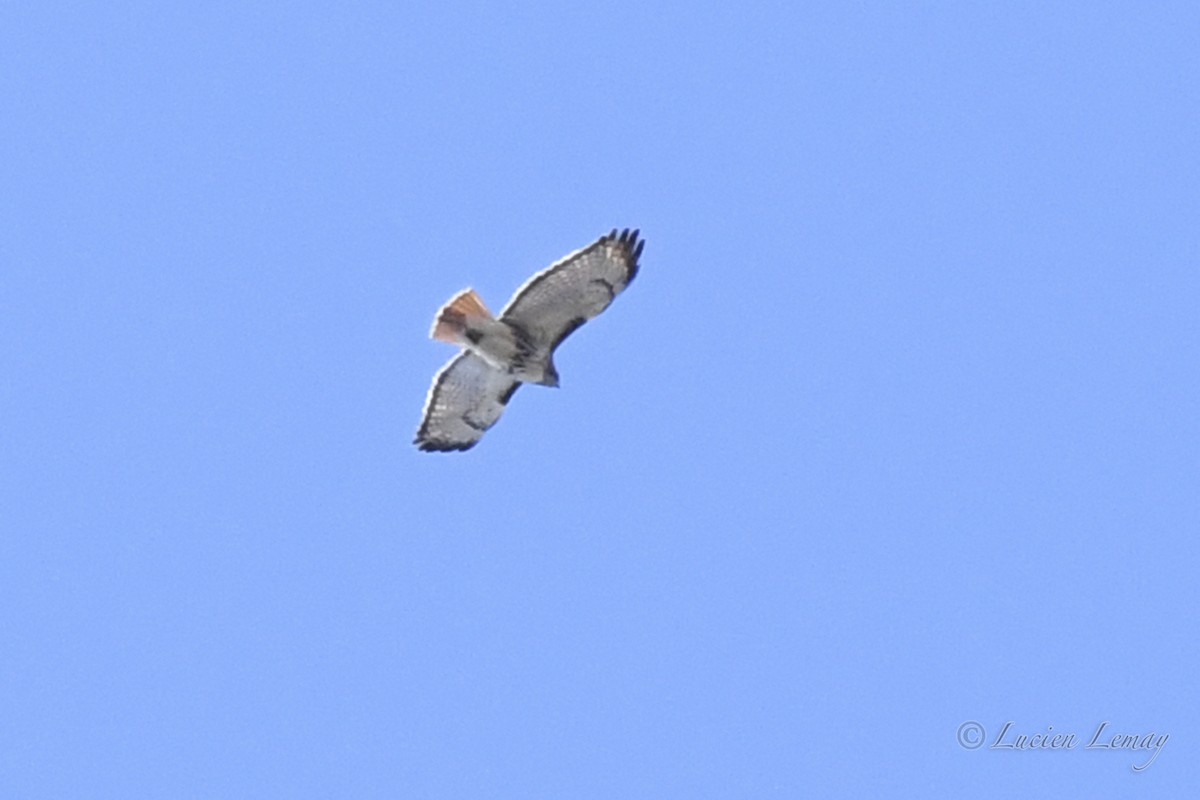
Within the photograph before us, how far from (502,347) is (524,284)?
828 millimetres

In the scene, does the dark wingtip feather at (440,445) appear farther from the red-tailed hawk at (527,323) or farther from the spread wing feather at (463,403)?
the red-tailed hawk at (527,323)

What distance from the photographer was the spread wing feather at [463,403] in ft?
60.1

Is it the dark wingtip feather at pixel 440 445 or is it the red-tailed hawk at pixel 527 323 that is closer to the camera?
the red-tailed hawk at pixel 527 323

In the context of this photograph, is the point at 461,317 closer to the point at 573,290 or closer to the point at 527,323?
the point at 527,323

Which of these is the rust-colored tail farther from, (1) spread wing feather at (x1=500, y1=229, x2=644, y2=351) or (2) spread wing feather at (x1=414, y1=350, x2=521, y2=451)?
(2) spread wing feather at (x1=414, y1=350, x2=521, y2=451)

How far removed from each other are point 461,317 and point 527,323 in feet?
1.88

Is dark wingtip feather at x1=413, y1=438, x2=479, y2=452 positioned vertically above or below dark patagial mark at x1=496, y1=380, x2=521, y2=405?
below

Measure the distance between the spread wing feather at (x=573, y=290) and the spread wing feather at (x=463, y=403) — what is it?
1045mm

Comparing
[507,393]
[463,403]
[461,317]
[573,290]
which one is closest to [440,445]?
[463,403]

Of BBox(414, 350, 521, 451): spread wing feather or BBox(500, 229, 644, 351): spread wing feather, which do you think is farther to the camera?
BBox(414, 350, 521, 451): spread wing feather

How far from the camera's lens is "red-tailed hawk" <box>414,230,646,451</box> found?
54.8 ft

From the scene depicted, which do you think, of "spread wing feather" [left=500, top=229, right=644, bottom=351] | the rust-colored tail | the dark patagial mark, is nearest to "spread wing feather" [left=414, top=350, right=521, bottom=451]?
the dark patagial mark

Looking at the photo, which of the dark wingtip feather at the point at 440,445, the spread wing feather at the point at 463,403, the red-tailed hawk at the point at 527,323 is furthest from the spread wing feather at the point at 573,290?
the dark wingtip feather at the point at 440,445

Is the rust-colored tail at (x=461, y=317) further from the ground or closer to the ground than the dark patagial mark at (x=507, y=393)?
closer to the ground
